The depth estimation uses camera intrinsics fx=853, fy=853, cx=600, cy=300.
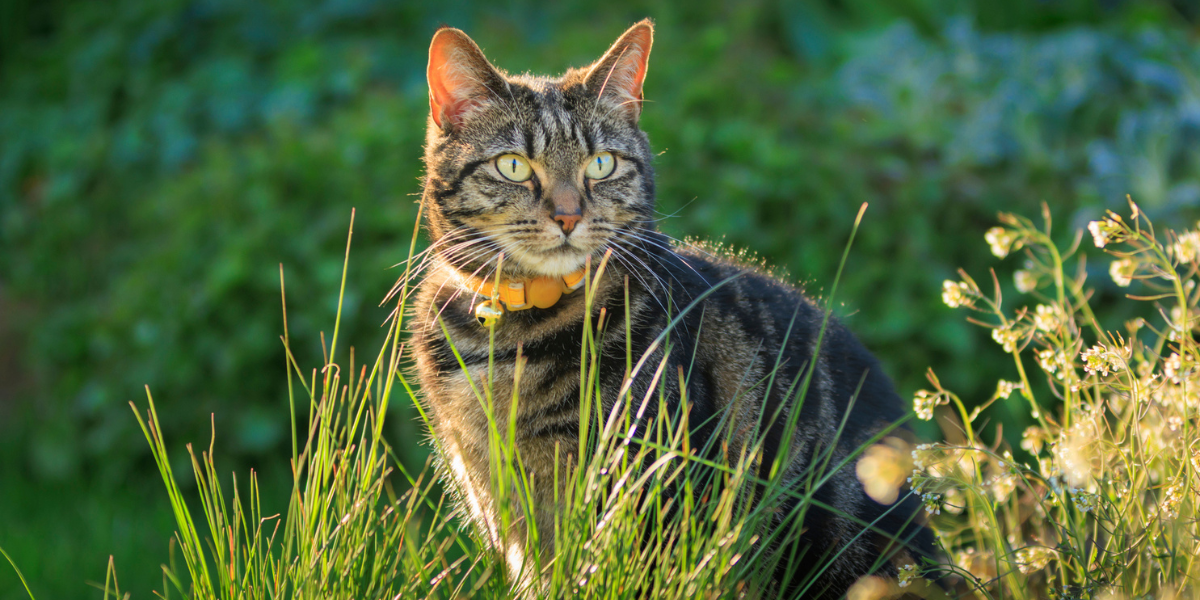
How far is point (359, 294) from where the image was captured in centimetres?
297

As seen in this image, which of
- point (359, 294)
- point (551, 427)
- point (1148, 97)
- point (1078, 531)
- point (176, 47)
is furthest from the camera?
point (176, 47)

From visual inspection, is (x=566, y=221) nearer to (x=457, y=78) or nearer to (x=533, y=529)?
(x=457, y=78)

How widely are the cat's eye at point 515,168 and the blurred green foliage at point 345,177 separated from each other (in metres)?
0.85

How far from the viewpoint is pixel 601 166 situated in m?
1.83

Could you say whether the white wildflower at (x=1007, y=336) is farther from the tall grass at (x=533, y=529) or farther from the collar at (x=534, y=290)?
the collar at (x=534, y=290)

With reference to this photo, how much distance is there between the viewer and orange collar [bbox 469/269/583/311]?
5.66 ft

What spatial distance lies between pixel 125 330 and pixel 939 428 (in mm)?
3025

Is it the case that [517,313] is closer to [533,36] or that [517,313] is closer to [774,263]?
[774,263]

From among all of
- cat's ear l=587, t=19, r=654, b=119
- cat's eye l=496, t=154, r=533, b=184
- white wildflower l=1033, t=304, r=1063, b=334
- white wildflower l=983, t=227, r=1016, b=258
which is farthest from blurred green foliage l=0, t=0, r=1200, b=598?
white wildflower l=1033, t=304, r=1063, b=334

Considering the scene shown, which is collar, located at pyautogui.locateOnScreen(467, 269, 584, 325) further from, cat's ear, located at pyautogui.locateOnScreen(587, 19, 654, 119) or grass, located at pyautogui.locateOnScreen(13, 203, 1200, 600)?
cat's ear, located at pyautogui.locateOnScreen(587, 19, 654, 119)

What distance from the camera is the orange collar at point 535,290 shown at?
1726 mm

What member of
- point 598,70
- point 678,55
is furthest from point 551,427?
point 678,55

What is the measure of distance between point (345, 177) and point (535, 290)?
5.62 feet

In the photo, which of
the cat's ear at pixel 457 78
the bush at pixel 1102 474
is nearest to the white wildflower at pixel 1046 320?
the bush at pixel 1102 474
